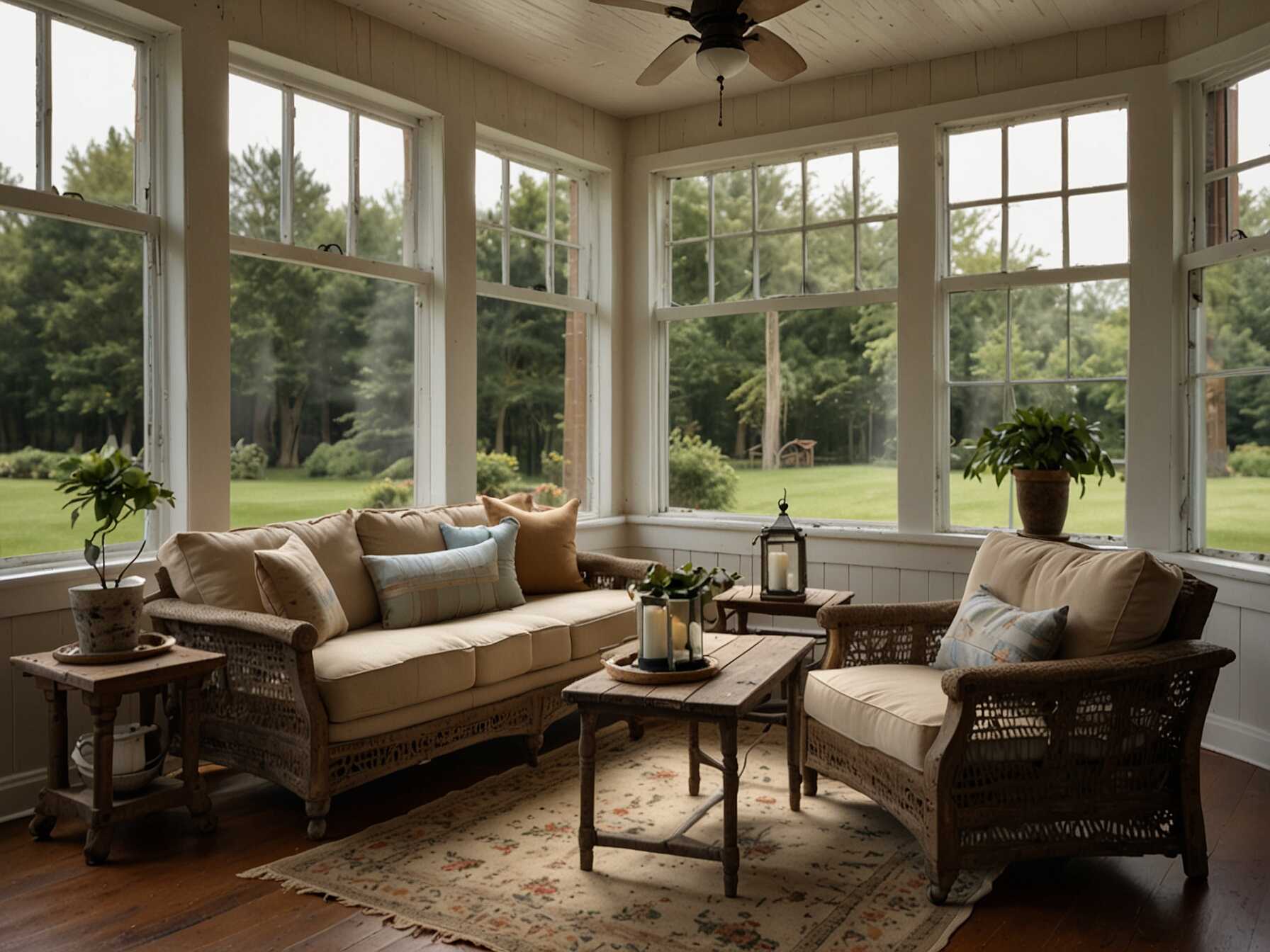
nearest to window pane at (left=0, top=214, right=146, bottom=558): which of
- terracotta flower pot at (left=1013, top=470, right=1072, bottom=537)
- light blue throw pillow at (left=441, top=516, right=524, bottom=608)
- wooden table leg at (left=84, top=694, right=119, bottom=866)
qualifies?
wooden table leg at (left=84, top=694, right=119, bottom=866)

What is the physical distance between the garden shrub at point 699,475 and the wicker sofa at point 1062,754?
2862mm

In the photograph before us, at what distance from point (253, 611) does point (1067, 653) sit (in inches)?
106

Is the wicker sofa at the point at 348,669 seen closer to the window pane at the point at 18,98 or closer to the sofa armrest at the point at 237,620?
the sofa armrest at the point at 237,620

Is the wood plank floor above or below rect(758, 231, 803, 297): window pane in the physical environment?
below

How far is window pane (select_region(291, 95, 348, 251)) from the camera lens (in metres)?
4.43

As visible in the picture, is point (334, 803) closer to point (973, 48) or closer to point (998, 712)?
point (998, 712)

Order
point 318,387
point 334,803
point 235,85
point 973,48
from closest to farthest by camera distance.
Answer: point 334,803, point 235,85, point 318,387, point 973,48

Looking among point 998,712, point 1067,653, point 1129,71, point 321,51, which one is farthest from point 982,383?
point 321,51

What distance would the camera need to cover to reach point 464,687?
12.1 ft

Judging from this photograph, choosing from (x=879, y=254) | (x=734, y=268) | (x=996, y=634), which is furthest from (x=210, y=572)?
(x=879, y=254)

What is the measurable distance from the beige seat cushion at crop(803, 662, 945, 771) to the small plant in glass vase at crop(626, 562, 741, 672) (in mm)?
477

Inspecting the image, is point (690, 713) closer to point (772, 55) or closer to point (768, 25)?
point (772, 55)

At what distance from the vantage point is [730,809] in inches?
111

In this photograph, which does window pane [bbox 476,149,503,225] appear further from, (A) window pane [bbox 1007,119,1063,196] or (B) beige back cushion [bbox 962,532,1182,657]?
(B) beige back cushion [bbox 962,532,1182,657]
